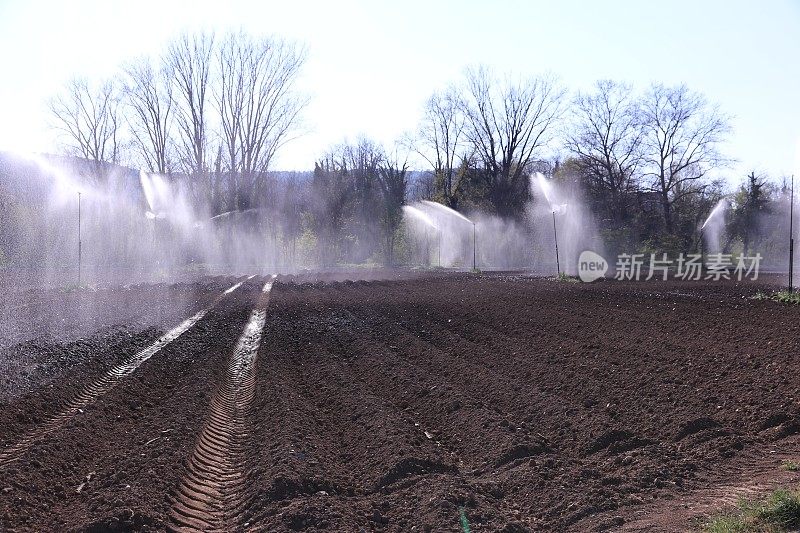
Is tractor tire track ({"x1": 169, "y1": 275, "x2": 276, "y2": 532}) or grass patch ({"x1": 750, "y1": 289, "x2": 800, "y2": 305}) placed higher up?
grass patch ({"x1": 750, "y1": 289, "x2": 800, "y2": 305})

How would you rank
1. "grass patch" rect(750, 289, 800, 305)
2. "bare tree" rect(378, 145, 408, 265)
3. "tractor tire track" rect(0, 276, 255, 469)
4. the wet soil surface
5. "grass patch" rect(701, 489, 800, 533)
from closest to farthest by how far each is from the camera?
1. "grass patch" rect(701, 489, 800, 533)
2. the wet soil surface
3. "tractor tire track" rect(0, 276, 255, 469)
4. "grass patch" rect(750, 289, 800, 305)
5. "bare tree" rect(378, 145, 408, 265)

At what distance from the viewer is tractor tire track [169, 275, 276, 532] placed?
5809 millimetres

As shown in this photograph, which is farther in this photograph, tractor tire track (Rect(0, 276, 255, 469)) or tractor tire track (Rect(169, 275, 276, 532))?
tractor tire track (Rect(0, 276, 255, 469))

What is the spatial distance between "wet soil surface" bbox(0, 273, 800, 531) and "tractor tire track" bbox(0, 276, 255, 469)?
18 cm

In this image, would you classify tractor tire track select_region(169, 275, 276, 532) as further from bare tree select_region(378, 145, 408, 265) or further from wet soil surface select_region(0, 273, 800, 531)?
bare tree select_region(378, 145, 408, 265)

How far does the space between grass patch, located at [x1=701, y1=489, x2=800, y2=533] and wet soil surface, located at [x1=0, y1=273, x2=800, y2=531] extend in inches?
11.7

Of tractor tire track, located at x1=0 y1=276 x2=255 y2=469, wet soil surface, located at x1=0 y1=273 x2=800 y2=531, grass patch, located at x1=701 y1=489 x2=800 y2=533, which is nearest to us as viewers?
grass patch, located at x1=701 y1=489 x2=800 y2=533

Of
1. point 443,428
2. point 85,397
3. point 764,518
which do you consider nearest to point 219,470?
point 443,428

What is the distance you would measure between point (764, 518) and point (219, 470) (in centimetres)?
479

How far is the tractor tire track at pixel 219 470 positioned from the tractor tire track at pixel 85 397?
1649 millimetres

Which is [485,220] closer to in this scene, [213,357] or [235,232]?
[235,232]

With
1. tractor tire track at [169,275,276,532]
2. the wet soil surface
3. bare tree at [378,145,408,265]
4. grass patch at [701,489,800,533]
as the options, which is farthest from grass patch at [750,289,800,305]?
bare tree at [378,145,408,265]

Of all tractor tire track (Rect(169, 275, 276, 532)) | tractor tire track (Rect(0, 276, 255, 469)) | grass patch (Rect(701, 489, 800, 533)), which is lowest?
tractor tire track (Rect(169, 275, 276, 532))

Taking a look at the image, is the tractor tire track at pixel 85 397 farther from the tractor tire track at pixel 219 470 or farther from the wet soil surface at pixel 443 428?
the tractor tire track at pixel 219 470
